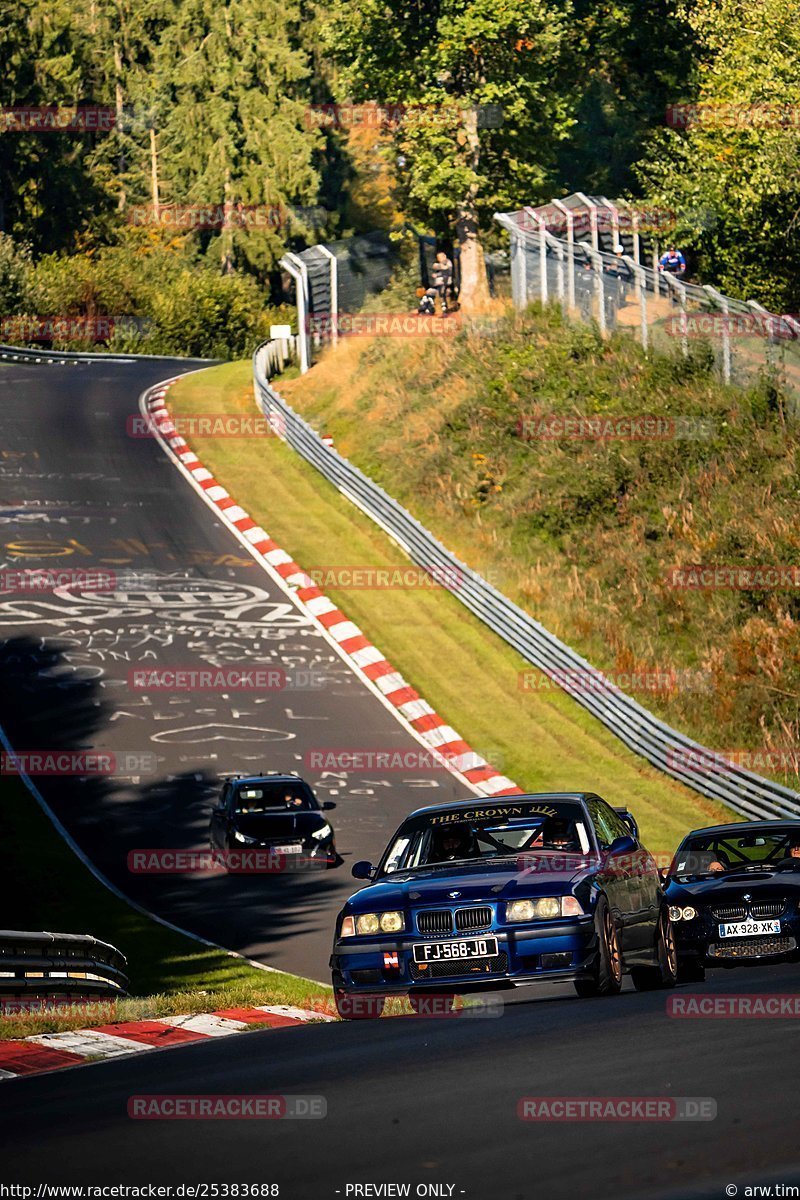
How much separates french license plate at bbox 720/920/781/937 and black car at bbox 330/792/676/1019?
2390 mm

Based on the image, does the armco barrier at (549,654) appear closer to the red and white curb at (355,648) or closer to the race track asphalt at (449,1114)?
the red and white curb at (355,648)

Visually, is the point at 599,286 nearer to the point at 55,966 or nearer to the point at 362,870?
the point at 55,966

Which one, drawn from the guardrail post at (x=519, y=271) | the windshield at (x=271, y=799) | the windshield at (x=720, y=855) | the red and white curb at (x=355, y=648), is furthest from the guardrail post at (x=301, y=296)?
the windshield at (x=720, y=855)

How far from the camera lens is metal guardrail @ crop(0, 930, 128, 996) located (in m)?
12.3

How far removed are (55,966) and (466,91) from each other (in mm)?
43032

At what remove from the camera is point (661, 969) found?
12.8 meters

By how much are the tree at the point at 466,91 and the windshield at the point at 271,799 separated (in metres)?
30.0

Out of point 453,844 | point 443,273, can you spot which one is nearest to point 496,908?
point 453,844

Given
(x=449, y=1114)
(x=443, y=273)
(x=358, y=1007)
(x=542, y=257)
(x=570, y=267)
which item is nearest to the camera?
(x=449, y=1114)

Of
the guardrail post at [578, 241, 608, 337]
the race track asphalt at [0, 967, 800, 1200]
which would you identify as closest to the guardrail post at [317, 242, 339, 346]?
the guardrail post at [578, 241, 608, 337]

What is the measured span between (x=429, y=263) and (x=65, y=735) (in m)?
A: 33.7

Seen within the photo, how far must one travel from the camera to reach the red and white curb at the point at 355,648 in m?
26.8

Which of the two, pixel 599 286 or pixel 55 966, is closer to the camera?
pixel 55 966

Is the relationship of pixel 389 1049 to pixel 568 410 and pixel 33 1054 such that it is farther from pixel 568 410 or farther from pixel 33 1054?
pixel 568 410
